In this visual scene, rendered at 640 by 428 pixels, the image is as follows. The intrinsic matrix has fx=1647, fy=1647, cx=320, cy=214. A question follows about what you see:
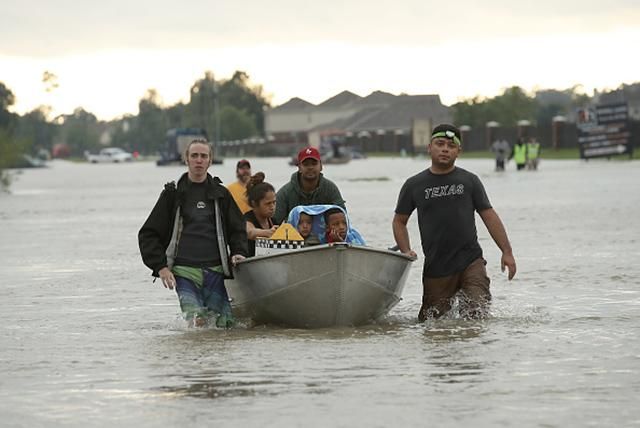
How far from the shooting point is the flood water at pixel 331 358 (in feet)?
30.6

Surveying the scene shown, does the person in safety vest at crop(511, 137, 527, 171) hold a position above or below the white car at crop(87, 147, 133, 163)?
above

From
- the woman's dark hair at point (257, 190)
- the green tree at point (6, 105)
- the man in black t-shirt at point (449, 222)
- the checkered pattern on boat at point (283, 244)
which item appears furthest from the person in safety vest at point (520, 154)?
the green tree at point (6, 105)

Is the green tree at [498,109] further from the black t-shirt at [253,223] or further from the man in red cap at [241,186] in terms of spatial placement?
the black t-shirt at [253,223]

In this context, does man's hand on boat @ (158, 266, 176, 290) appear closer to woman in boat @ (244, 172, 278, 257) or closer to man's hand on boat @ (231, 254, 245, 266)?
man's hand on boat @ (231, 254, 245, 266)

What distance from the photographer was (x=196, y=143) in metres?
12.6

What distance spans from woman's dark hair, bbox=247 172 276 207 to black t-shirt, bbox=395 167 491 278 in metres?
1.25

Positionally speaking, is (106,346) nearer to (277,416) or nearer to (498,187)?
(277,416)

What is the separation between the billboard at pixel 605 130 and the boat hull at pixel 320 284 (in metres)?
61.9

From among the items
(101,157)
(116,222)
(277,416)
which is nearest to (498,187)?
(116,222)

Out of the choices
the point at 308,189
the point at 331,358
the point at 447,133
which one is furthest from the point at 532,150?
the point at 331,358

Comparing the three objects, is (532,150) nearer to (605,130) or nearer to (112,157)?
(605,130)

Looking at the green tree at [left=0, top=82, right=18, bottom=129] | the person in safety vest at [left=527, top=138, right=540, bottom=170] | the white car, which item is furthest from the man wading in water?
the white car

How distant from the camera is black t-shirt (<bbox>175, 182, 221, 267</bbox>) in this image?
1269 centimetres

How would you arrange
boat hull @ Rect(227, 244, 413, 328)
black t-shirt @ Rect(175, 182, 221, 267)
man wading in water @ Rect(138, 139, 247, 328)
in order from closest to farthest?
man wading in water @ Rect(138, 139, 247, 328) → black t-shirt @ Rect(175, 182, 221, 267) → boat hull @ Rect(227, 244, 413, 328)
